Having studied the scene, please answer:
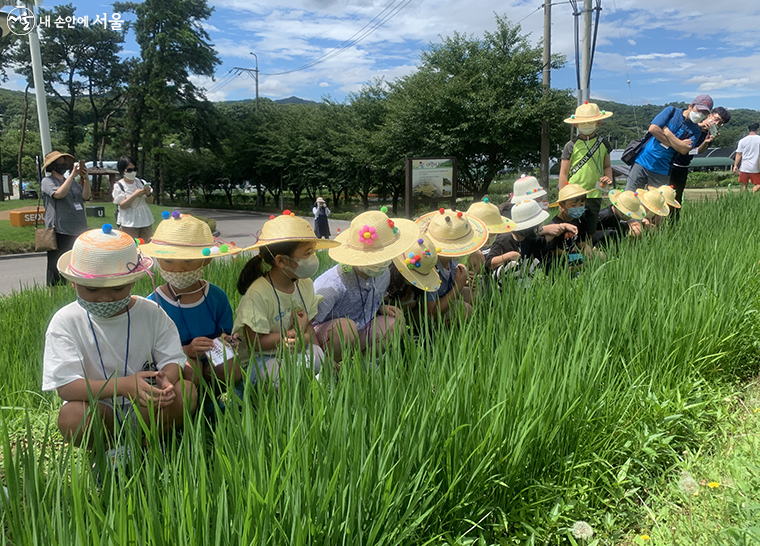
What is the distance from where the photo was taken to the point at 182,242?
208 cm

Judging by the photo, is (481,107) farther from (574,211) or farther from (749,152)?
(574,211)

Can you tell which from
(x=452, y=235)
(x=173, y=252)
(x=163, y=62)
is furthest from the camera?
(x=163, y=62)

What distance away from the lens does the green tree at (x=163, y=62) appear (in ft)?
79.6

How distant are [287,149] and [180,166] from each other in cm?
988

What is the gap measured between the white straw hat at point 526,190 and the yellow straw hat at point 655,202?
1.07m

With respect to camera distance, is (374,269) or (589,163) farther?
(589,163)

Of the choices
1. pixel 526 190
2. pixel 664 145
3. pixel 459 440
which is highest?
pixel 664 145

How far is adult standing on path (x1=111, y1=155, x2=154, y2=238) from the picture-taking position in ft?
A: 16.0

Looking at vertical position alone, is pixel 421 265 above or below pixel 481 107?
below

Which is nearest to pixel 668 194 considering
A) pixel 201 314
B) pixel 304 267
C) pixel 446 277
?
pixel 446 277

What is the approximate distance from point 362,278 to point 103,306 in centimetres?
116

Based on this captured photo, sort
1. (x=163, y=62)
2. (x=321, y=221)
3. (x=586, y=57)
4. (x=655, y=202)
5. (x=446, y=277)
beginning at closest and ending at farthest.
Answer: (x=446, y=277)
(x=655, y=202)
(x=586, y=57)
(x=321, y=221)
(x=163, y=62)

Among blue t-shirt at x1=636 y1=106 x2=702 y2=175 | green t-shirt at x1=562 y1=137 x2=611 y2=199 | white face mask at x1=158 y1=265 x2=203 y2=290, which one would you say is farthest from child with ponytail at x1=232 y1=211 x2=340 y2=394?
blue t-shirt at x1=636 y1=106 x2=702 y2=175

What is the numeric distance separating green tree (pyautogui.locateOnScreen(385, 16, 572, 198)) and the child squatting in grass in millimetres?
16443
